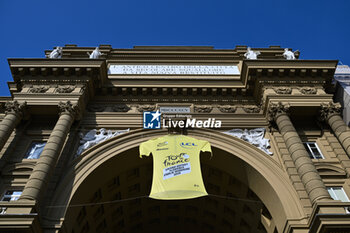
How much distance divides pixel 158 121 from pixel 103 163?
4325 mm

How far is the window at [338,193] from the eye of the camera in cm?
1645

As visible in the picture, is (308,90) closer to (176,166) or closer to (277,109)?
(277,109)

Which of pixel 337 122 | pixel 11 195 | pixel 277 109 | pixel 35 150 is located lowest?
pixel 11 195

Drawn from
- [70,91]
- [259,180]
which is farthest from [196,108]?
[70,91]

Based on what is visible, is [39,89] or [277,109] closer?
[277,109]

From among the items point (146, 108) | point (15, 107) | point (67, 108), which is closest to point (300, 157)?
point (146, 108)

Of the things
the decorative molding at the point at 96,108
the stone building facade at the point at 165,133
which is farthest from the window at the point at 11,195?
the decorative molding at the point at 96,108

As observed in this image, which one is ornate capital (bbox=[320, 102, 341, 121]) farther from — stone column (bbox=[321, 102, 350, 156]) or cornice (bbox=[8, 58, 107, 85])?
cornice (bbox=[8, 58, 107, 85])

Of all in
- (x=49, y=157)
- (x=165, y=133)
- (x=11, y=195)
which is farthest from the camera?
(x=165, y=133)

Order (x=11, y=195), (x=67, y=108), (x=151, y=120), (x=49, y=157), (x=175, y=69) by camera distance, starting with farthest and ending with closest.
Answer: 1. (x=175, y=69)
2. (x=151, y=120)
3. (x=67, y=108)
4. (x=11, y=195)
5. (x=49, y=157)

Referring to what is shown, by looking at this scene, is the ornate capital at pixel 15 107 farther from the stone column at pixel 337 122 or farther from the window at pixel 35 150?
the stone column at pixel 337 122

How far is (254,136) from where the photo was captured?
769 inches

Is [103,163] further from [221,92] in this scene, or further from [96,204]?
[221,92]

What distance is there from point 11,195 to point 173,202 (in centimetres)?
1006
